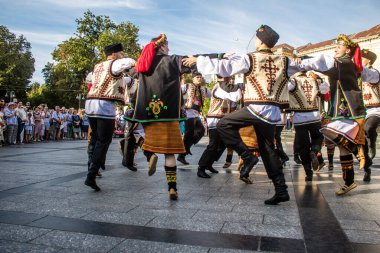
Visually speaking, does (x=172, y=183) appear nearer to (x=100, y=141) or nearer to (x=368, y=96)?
→ (x=100, y=141)

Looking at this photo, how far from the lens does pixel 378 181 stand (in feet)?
19.9

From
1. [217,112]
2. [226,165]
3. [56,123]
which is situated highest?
[217,112]

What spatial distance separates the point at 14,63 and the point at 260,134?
54393mm

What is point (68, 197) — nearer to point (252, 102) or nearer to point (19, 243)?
point (19, 243)

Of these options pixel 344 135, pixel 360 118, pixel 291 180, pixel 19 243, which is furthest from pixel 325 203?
pixel 19 243

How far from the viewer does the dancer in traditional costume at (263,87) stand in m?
4.35

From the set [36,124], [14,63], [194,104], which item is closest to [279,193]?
[194,104]

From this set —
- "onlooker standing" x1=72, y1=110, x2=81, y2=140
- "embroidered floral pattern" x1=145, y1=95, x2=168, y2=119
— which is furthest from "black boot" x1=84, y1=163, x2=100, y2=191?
"onlooker standing" x1=72, y1=110, x2=81, y2=140

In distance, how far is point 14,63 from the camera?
170 ft

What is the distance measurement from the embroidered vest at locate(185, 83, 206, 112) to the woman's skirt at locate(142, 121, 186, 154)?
3308 mm

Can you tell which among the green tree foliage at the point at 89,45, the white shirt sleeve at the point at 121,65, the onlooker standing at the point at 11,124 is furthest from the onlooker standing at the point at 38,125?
the green tree foliage at the point at 89,45

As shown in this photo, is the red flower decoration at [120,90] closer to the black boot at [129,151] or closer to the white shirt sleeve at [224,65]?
the white shirt sleeve at [224,65]

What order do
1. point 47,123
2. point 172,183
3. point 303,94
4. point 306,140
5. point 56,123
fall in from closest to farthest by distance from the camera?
point 172,183, point 306,140, point 303,94, point 47,123, point 56,123

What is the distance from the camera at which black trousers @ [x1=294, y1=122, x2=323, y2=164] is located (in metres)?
6.27
